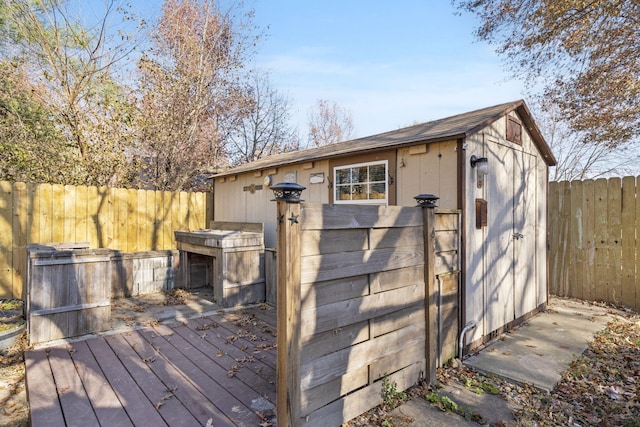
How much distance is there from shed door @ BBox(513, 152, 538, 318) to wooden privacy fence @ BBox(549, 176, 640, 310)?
1.26 metres

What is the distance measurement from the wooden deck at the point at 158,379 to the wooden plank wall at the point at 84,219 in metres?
2.51

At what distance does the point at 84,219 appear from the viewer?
5629 millimetres

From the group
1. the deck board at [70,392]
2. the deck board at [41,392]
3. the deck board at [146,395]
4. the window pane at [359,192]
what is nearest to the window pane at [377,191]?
the window pane at [359,192]

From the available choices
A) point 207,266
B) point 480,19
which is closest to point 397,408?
point 207,266

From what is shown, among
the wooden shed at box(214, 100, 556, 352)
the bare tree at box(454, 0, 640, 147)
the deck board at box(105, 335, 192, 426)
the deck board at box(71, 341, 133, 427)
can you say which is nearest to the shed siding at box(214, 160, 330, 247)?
the wooden shed at box(214, 100, 556, 352)

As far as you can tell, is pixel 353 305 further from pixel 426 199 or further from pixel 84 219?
pixel 84 219

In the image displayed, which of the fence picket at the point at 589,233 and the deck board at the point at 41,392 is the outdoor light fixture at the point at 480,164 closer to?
the fence picket at the point at 589,233

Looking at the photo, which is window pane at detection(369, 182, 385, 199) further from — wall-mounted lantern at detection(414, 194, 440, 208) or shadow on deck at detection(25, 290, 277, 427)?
shadow on deck at detection(25, 290, 277, 427)

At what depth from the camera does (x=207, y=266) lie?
6324 mm

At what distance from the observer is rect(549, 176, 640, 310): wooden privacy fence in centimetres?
514

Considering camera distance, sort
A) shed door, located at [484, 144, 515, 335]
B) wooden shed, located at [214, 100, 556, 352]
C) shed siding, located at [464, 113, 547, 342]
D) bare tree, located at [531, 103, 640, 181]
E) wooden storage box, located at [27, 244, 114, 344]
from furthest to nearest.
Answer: bare tree, located at [531, 103, 640, 181]
shed door, located at [484, 144, 515, 335]
shed siding, located at [464, 113, 547, 342]
wooden shed, located at [214, 100, 556, 352]
wooden storage box, located at [27, 244, 114, 344]

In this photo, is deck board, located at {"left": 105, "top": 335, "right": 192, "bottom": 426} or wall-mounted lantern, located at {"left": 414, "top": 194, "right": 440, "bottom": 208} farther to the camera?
wall-mounted lantern, located at {"left": 414, "top": 194, "right": 440, "bottom": 208}

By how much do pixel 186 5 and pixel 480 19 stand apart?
7518 millimetres

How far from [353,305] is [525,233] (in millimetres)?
3644
